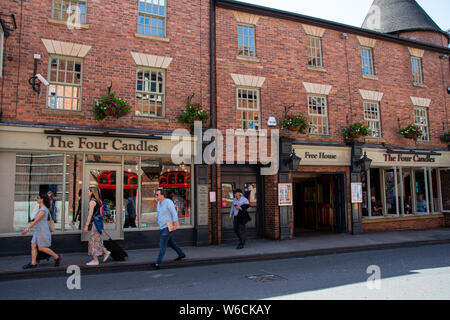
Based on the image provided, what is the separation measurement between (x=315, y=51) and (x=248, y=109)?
4271 millimetres

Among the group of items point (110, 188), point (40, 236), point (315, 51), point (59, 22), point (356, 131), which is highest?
point (315, 51)

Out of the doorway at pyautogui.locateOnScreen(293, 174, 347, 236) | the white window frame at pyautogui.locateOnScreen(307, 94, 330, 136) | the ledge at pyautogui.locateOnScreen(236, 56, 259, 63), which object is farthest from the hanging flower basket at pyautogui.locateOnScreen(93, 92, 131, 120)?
the doorway at pyautogui.locateOnScreen(293, 174, 347, 236)

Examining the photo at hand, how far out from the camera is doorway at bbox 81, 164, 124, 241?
10.0m

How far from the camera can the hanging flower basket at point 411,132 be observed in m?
14.3

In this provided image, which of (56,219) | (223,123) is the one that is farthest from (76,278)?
(223,123)

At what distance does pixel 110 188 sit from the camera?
33.8ft

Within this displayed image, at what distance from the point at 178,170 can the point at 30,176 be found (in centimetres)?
440

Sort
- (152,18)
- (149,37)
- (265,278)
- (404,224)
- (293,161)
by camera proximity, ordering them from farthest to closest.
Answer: (404,224) < (293,161) < (152,18) < (149,37) < (265,278)

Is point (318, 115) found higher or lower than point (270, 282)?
higher

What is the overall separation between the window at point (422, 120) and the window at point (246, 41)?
8.79 meters

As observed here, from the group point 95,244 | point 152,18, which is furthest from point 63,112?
point 152,18

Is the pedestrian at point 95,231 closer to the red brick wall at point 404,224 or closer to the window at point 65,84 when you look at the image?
the window at point 65,84

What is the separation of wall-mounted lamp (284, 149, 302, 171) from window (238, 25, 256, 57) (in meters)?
4.19

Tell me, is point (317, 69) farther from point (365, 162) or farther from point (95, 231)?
point (95, 231)
